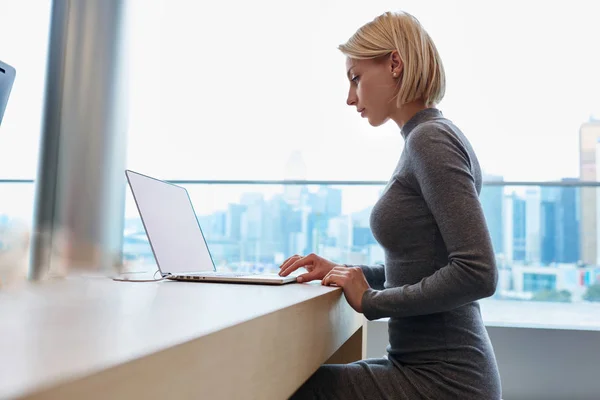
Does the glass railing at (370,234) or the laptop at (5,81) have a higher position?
the laptop at (5,81)

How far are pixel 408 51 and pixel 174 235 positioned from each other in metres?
0.72

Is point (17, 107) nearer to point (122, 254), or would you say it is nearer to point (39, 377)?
point (122, 254)

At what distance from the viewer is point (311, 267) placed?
121cm

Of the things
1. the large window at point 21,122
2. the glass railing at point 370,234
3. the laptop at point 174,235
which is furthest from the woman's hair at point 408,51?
the large window at point 21,122

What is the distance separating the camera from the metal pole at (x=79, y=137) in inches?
87.0

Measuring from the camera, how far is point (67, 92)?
2.22m

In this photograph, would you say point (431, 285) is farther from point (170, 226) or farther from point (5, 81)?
point (5, 81)

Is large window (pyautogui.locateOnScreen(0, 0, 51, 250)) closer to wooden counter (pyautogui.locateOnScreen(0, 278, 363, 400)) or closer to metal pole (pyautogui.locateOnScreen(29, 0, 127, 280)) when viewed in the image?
metal pole (pyautogui.locateOnScreen(29, 0, 127, 280))

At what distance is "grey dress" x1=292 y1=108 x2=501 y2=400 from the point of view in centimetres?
86

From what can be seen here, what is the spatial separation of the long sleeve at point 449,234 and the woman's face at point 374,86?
10.5 inches

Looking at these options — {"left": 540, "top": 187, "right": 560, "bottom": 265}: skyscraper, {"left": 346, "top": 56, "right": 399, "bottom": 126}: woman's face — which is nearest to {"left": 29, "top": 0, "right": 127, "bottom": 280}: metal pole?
{"left": 346, "top": 56, "right": 399, "bottom": 126}: woman's face

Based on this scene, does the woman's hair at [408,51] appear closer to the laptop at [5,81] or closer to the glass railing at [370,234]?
the laptop at [5,81]

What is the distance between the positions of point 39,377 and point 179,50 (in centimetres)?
287

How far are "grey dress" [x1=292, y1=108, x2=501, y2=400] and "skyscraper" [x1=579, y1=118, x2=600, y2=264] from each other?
151 cm
